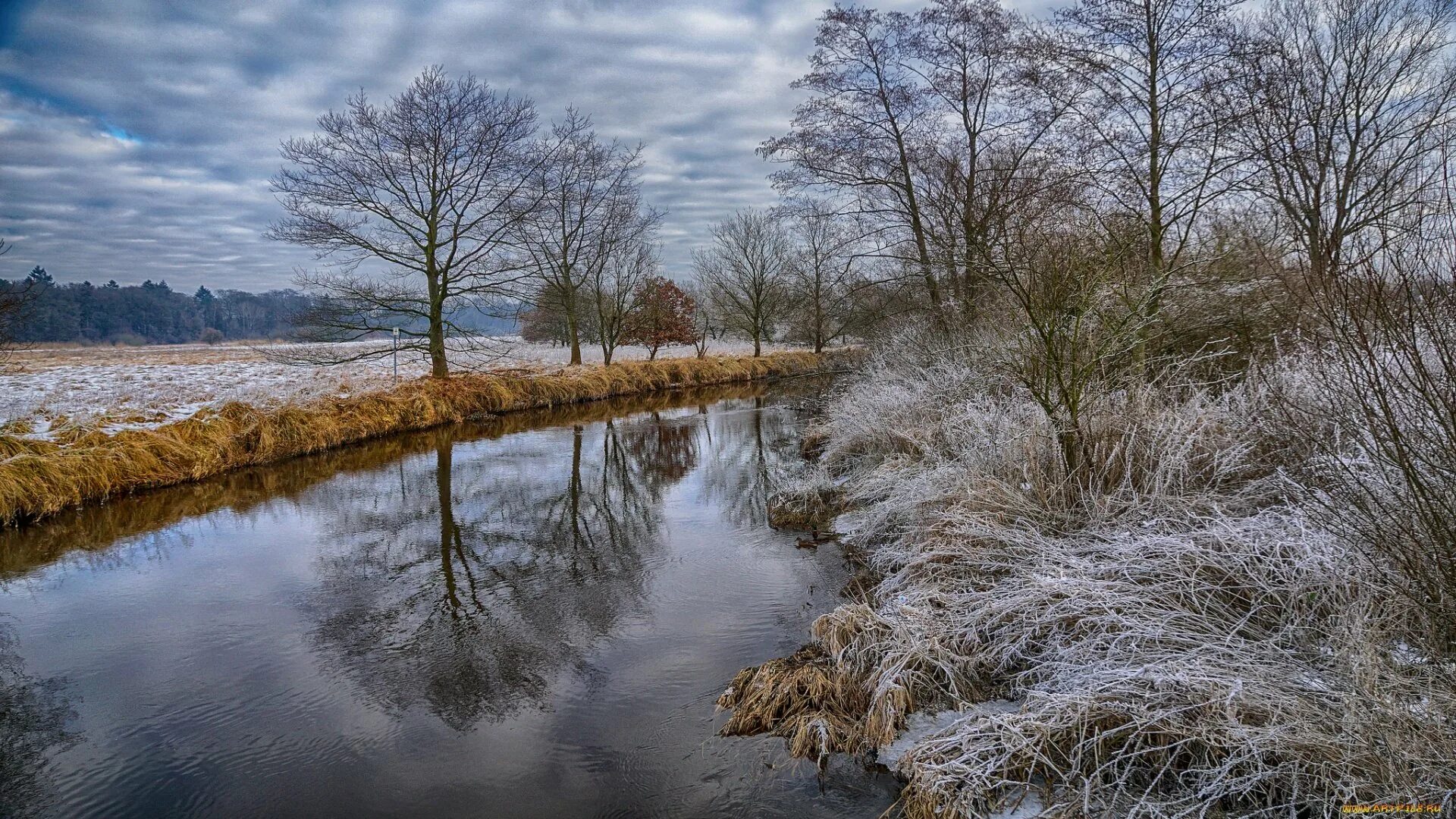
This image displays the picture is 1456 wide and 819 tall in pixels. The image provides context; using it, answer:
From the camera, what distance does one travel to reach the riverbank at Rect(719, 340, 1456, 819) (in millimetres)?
2529

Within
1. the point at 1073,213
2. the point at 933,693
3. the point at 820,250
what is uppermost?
the point at 820,250

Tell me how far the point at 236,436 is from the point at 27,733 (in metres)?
8.29

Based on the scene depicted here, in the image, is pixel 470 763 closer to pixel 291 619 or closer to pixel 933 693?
pixel 933 693

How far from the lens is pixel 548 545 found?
7160 millimetres

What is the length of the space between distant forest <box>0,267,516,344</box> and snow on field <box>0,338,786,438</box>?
86.3ft

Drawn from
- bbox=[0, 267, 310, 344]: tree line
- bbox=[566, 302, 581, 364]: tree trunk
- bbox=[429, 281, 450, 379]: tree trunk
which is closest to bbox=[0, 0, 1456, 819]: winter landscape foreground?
bbox=[429, 281, 450, 379]: tree trunk

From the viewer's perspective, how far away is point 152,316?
62125 millimetres

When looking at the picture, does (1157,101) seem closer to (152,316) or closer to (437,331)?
(437,331)

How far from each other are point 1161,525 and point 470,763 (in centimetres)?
424

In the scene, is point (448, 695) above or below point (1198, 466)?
below

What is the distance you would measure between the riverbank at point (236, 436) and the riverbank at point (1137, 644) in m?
9.10

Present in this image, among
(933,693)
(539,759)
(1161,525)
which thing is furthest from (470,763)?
(1161,525)

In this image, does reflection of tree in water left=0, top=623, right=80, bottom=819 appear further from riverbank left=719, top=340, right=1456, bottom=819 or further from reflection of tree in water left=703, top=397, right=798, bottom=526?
reflection of tree in water left=703, top=397, right=798, bottom=526

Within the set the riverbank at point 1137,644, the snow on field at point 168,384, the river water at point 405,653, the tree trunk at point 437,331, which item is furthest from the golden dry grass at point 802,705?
the tree trunk at point 437,331
